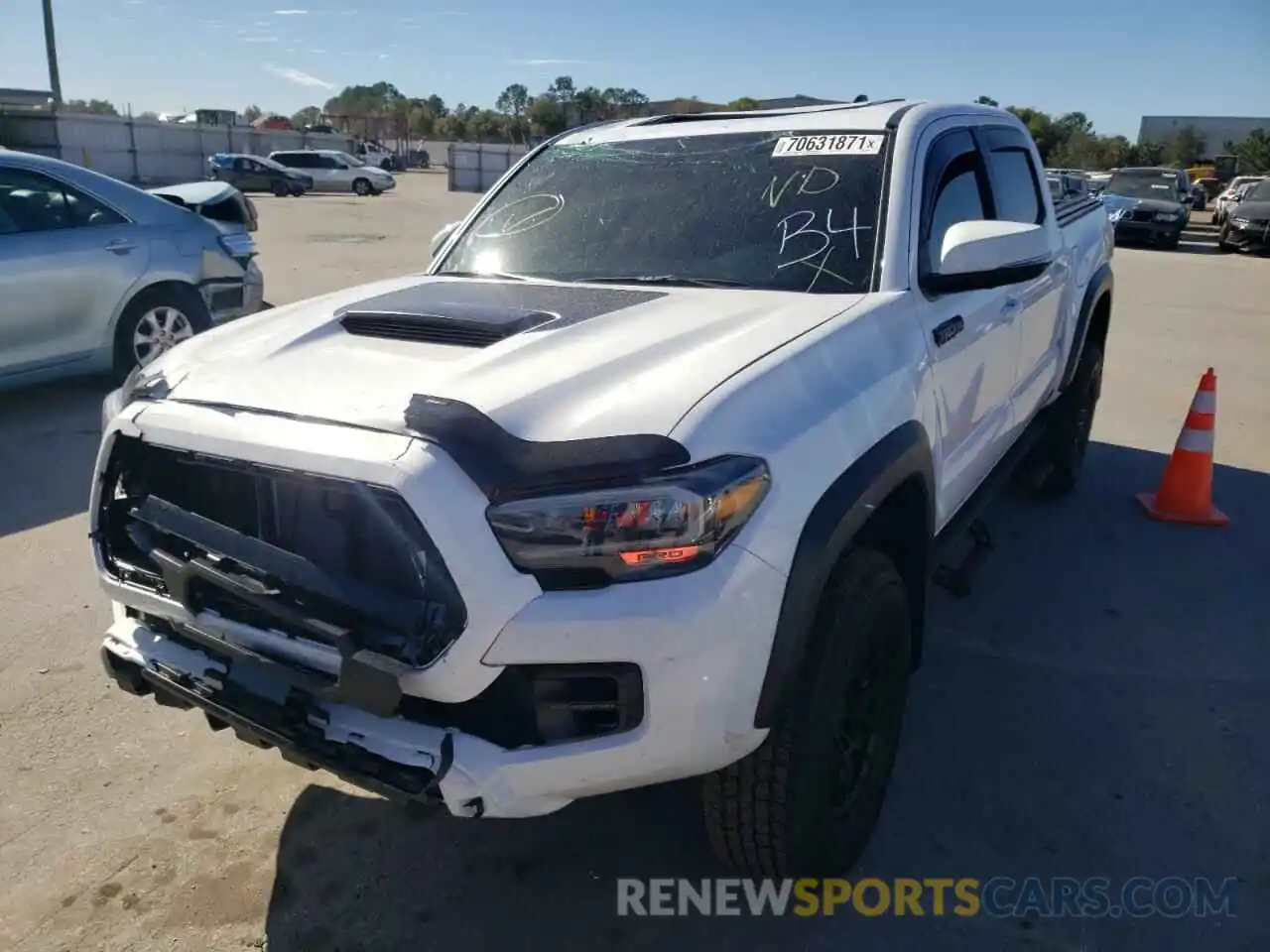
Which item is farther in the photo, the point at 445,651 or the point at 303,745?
the point at 303,745

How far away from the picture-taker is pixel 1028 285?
4.02 m

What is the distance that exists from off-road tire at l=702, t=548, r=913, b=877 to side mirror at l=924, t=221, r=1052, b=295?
91 cm

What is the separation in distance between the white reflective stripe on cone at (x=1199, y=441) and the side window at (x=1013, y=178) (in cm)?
153

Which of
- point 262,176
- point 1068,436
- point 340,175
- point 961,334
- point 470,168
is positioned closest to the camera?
point 961,334

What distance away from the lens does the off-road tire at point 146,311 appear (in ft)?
22.2

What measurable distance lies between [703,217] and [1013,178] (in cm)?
175

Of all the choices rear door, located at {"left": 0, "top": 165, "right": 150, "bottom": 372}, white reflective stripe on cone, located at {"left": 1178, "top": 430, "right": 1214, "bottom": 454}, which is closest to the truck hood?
white reflective stripe on cone, located at {"left": 1178, "top": 430, "right": 1214, "bottom": 454}

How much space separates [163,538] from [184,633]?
0.80ft

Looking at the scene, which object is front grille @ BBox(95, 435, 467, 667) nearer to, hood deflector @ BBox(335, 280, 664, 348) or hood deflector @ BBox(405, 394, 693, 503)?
hood deflector @ BBox(405, 394, 693, 503)

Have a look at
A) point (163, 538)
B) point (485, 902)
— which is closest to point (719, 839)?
point (485, 902)

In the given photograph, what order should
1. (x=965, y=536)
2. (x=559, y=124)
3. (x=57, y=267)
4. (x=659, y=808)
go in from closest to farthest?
1. (x=659, y=808)
2. (x=965, y=536)
3. (x=57, y=267)
4. (x=559, y=124)

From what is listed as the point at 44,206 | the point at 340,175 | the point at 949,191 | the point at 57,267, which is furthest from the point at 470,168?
the point at 949,191

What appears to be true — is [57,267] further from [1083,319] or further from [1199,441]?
[1199,441]

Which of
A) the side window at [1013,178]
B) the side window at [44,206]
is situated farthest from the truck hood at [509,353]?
the side window at [44,206]
